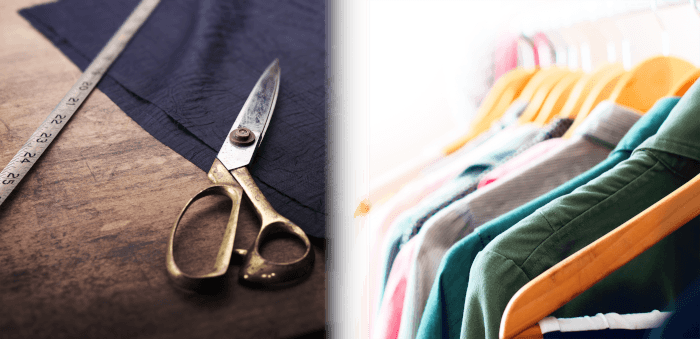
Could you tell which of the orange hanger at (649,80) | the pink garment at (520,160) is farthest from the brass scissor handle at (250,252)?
the orange hanger at (649,80)

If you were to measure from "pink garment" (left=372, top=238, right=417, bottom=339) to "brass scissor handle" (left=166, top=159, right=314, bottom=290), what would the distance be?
0.10 meters

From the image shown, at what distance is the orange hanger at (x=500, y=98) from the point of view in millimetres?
626

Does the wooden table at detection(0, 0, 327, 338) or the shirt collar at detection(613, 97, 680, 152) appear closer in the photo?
the wooden table at detection(0, 0, 327, 338)

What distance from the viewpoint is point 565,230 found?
286 millimetres

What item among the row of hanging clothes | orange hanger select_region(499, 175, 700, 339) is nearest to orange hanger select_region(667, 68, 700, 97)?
the row of hanging clothes

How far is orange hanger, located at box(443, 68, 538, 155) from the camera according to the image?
24.7 inches

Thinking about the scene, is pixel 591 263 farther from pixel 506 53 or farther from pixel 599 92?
pixel 506 53

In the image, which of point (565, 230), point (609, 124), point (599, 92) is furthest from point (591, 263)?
point (599, 92)

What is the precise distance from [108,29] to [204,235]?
0.44 m

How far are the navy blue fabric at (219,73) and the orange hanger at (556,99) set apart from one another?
12.8 inches

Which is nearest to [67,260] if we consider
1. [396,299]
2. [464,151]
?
[396,299]

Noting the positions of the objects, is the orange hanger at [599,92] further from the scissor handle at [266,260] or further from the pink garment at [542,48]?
the scissor handle at [266,260]

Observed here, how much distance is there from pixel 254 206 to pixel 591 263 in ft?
0.81

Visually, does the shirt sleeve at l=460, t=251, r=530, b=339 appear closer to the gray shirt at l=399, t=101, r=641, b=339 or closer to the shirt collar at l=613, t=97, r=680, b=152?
the gray shirt at l=399, t=101, r=641, b=339
